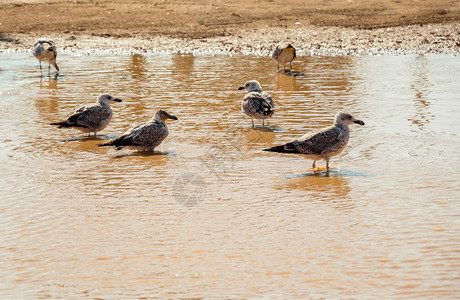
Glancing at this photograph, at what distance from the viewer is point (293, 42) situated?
2283cm

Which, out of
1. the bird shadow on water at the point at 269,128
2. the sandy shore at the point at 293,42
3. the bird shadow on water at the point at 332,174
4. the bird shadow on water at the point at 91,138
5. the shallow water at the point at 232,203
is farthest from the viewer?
the sandy shore at the point at 293,42

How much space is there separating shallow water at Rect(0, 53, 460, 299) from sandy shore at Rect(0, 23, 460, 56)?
7299mm

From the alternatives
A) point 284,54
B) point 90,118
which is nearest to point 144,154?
point 90,118

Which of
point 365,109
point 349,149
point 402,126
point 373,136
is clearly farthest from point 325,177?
point 365,109

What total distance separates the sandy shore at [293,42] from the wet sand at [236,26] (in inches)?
1.3

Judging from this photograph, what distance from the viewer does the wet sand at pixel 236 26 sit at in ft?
72.8

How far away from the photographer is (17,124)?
11992 mm

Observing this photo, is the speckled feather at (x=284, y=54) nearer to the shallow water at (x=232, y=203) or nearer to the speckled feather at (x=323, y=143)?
the shallow water at (x=232, y=203)

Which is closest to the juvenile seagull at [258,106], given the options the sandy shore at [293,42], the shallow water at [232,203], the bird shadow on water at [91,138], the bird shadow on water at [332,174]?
the shallow water at [232,203]

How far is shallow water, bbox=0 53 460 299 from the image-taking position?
5613mm

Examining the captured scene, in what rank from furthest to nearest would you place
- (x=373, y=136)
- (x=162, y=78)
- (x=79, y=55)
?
(x=79, y=55) < (x=162, y=78) < (x=373, y=136)

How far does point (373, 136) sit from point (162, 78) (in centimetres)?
773

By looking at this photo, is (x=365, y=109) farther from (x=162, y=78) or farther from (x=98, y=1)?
(x=98, y=1)

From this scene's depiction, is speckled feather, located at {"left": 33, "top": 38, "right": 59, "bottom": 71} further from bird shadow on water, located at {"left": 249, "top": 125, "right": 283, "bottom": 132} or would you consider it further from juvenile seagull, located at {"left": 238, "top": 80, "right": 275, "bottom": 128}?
bird shadow on water, located at {"left": 249, "top": 125, "right": 283, "bottom": 132}
